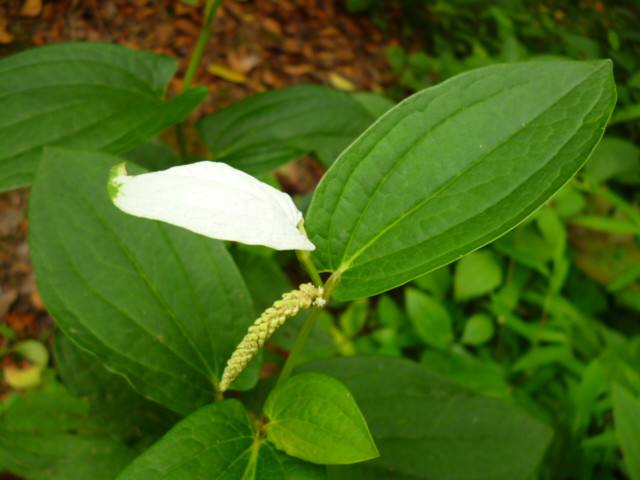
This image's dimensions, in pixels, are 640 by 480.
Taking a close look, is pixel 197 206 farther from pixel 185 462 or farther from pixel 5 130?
pixel 5 130

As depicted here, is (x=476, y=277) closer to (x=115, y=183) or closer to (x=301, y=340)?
(x=301, y=340)

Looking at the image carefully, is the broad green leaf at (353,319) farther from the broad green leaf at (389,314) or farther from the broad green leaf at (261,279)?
the broad green leaf at (261,279)

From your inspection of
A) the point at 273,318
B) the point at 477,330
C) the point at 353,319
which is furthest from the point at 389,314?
the point at 273,318

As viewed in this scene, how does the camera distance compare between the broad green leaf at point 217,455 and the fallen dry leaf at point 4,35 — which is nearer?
the broad green leaf at point 217,455

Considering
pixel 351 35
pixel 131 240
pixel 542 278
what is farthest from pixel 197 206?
pixel 351 35

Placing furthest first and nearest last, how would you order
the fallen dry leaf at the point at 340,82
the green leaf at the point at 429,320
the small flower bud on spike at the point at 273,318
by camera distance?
1. the fallen dry leaf at the point at 340,82
2. the green leaf at the point at 429,320
3. the small flower bud on spike at the point at 273,318

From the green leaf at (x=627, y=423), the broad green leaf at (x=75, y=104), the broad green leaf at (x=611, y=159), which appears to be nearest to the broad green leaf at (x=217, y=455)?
the broad green leaf at (x=75, y=104)
